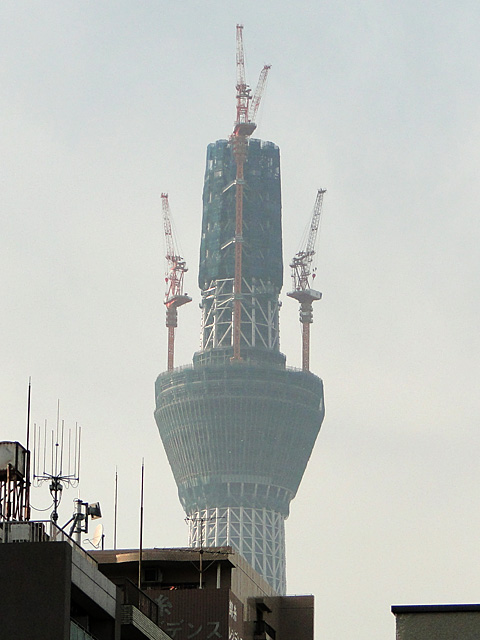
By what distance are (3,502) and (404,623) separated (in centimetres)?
1825

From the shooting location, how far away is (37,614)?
41969mm

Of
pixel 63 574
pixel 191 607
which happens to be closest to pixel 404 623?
pixel 63 574

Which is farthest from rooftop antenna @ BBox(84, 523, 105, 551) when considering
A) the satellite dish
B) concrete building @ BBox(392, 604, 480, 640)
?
concrete building @ BBox(392, 604, 480, 640)

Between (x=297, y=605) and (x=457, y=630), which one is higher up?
(x=297, y=605)

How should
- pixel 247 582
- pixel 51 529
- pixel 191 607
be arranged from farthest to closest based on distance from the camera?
pixel 247 582, pixel 191 607, pixel 51 529

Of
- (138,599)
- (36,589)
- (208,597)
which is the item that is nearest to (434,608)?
(36,589)

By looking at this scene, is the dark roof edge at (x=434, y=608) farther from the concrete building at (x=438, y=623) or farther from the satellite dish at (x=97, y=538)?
the satellite dish at (x=97, y=538)

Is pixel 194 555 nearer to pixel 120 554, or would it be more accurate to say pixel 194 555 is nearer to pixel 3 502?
pixel 120 554

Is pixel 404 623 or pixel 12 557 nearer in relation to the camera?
pixel 404 623

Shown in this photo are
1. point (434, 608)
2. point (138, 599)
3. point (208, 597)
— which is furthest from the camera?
point (208, 597)

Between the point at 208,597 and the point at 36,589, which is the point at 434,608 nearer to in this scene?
the point at 36,589

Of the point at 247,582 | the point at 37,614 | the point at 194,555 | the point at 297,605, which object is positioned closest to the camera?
the point at 37,614

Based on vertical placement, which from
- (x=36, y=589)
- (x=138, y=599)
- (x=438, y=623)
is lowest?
(x=438, y=623)

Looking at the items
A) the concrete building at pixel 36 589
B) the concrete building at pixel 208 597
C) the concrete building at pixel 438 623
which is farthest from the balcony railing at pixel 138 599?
the concrete building at pixel 438 623
